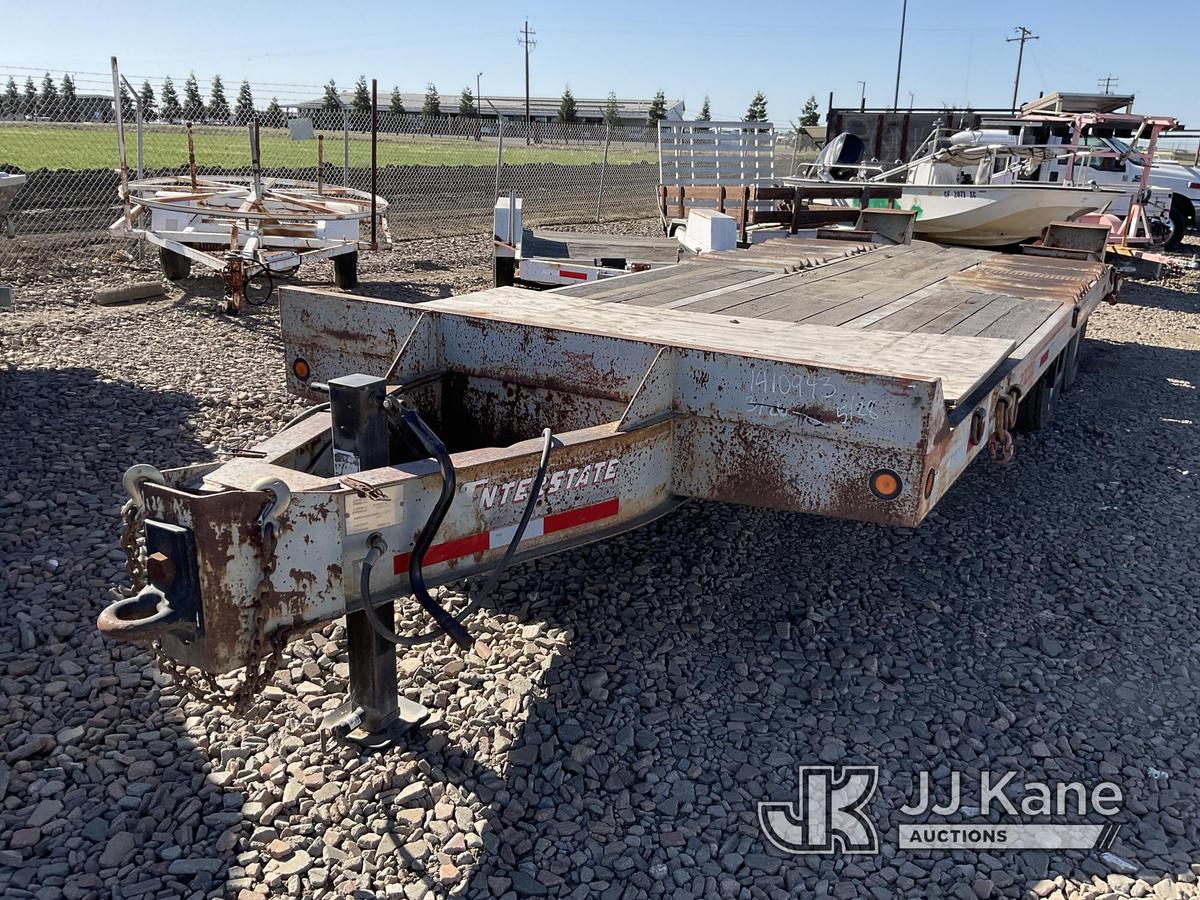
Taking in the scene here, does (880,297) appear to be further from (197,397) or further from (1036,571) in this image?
(197,397)

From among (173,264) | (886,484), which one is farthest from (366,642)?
(173,264)

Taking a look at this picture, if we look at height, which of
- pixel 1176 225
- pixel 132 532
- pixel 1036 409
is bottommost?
pixel 1036 409

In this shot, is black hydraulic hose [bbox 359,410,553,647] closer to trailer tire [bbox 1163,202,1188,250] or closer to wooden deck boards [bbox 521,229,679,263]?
wooden deck boards [bbox 521,229,679,263]

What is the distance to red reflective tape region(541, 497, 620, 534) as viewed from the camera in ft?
9.36

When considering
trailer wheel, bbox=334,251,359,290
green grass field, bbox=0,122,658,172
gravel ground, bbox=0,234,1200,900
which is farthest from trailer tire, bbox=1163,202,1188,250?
gravel ground, bbox=0,234,1200,900

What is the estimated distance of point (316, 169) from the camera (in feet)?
64.0

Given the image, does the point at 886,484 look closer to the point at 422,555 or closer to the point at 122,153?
the point at 422,555

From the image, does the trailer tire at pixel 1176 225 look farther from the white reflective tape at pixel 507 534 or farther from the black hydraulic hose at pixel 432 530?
the black hydraulic hose at pixel 432 530

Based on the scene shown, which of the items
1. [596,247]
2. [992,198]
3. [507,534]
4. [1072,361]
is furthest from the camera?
[992,198]

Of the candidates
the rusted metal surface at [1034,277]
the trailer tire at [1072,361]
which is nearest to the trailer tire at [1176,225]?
the trailer tire at [1072,361]

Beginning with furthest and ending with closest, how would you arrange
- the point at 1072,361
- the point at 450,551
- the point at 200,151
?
the point at 200,151 → the point at 1072,361 → the point at 450,551

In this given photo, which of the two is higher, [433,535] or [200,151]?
[200,151]

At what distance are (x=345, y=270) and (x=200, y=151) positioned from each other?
65.9 ft

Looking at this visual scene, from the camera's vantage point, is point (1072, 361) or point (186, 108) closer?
point (1072, 361)
